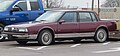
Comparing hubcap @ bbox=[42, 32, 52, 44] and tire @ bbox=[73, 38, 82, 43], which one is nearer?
hubcap @ bbox=[42, 32, 52, 44]

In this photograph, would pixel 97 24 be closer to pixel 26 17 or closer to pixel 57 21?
pixel 57 21

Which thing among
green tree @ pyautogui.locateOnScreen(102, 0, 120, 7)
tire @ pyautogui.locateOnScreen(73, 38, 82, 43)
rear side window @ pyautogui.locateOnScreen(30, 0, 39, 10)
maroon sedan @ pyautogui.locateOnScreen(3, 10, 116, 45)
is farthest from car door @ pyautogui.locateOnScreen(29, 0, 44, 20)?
green tree @ pyautogui.locateOnScreen(102, 0, 120, 7)

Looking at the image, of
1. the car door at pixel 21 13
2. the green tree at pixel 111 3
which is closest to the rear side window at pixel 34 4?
the car door at pixel 21 13

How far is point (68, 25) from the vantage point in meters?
15.1

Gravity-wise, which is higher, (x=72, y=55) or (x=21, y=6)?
(x=21, y=6)

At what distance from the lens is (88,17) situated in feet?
52.3

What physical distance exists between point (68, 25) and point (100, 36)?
1.79 meters

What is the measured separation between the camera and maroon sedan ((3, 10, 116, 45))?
14.2m

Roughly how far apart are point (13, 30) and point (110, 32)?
178 inches

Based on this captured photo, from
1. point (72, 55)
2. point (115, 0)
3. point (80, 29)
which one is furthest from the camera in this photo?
point (115, 0)

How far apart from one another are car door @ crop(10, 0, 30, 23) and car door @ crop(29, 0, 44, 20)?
271mm

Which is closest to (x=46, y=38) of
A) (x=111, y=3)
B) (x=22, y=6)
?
(x=22, y=6)

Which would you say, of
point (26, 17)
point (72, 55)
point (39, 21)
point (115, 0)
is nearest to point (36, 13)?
point (26, 17)

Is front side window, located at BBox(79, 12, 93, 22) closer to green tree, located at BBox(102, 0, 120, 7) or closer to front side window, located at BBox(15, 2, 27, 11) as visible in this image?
front side window, located at BBox(15, 2, 27, 11)
